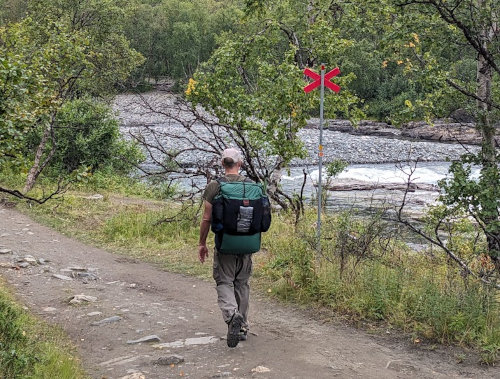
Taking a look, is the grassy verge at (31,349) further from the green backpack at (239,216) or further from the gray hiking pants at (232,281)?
the green backpack at (239,216)

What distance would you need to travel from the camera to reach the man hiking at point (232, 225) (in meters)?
5.45

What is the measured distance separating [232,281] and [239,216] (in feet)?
2.37

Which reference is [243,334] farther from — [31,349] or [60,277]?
[60,277]

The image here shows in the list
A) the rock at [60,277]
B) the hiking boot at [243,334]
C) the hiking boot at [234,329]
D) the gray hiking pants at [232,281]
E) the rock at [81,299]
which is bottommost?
the rock at [81,299]

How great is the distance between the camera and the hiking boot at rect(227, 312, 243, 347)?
5.41 metres

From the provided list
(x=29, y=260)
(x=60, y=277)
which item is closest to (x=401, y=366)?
(x=60, y=277)

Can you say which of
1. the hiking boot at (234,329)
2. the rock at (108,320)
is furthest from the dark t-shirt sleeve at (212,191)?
the rock at (108,320)

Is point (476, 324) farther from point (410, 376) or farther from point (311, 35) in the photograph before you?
point (311, 35)

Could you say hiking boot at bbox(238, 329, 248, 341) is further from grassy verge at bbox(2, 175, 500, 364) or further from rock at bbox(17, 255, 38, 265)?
rock at bbox(17, 255, 38, 265)

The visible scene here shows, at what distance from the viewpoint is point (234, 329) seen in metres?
5.44

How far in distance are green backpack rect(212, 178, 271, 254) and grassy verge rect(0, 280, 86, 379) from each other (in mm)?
1660

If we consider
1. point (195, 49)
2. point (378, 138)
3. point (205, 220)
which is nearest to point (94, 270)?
point (205, 220)

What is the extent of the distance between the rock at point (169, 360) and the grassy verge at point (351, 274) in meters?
2.07

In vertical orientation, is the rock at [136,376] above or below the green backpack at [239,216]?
below
